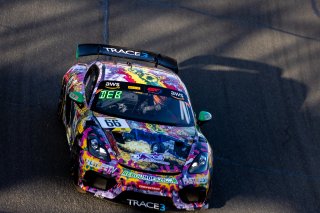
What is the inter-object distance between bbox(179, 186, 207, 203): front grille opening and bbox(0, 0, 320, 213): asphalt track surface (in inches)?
20.1

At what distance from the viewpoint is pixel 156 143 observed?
8.38 m

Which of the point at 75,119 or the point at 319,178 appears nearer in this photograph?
the point at 75,119

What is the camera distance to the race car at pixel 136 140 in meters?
7.92

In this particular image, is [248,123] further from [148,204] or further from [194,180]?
[148,204]

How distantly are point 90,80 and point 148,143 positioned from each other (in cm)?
189

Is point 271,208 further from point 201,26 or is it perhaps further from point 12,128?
point 201,26

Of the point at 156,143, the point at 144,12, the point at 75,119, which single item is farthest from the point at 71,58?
the point at 156,143

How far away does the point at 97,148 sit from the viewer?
8164mm

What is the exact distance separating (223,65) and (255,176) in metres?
4.20

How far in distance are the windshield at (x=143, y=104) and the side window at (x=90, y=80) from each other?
15 centimetres

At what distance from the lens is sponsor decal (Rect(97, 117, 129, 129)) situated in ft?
28.0

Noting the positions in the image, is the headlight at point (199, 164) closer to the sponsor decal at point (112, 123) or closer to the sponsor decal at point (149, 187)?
the sponsor decal at point (149, 187)

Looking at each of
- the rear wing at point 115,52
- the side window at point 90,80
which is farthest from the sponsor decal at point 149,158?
the rear wing at point 115,52

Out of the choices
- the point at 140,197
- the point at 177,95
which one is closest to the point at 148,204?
the point at 140,197
